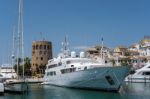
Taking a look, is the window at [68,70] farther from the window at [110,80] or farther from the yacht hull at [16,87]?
the yacht hull at [16,87]

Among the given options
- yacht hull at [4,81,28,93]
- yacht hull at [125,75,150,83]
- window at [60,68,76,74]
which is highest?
window at [60,68,76,74]

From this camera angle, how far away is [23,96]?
54.2 meters

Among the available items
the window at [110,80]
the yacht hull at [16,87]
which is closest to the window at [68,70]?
the window at [110,80]

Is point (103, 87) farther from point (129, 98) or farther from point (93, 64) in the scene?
point (129, 98)

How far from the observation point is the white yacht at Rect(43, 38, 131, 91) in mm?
65188

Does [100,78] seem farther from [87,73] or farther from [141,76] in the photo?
[141,76]

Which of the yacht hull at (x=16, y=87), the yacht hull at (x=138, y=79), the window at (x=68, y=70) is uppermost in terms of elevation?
the window at (x=68, y=70)

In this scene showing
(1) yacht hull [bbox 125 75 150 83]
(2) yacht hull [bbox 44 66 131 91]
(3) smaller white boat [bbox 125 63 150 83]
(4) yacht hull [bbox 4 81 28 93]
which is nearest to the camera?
(4) yacht hull [bbox 4 81 28 93]

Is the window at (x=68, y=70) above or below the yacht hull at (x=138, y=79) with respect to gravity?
above

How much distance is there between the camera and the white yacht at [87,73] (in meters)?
65.2

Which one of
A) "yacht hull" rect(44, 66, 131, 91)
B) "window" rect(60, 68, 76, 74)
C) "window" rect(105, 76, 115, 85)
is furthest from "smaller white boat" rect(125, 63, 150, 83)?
"window" rect(105, 76, 115, 85)

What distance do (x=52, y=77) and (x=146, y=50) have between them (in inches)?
3452

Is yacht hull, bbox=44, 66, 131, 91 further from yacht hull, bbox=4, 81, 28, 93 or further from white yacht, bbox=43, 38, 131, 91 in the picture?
yacht hull, bbox=4, 81, 28, 93

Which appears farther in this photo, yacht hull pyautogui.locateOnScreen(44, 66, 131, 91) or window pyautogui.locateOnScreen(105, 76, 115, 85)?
window pyautogui.locateOnScreen(105, 76, 115, 85)
